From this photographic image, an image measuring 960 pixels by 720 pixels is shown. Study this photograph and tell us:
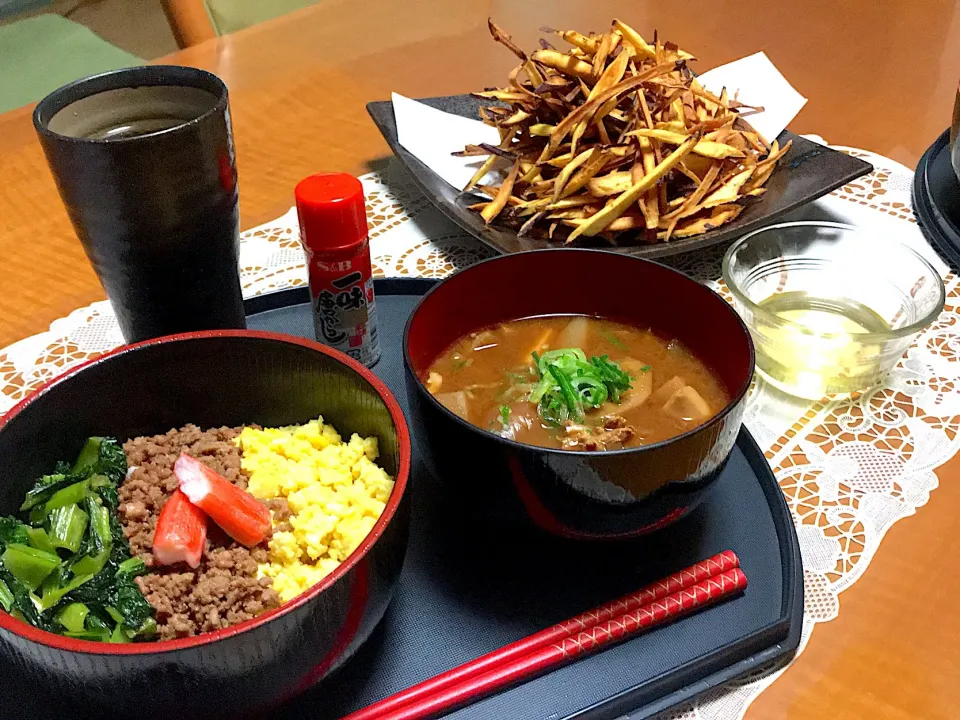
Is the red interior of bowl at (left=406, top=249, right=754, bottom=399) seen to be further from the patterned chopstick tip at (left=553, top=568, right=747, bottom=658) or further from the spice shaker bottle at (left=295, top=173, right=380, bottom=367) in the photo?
the patterned chopstick tip at (left=553, top=568, right=747, bottom=658)

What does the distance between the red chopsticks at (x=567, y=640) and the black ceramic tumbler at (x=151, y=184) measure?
2.15ft

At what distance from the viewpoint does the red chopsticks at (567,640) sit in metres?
0.82

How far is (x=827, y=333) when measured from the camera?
121 centimetres

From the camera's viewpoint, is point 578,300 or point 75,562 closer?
point 75,562

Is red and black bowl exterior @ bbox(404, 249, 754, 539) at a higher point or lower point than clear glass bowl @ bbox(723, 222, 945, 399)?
higher

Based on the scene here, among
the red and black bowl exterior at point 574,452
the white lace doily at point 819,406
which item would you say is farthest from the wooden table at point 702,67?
the red and black bowl exterior at point 574,452

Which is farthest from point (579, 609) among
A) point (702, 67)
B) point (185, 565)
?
point (702, 67)

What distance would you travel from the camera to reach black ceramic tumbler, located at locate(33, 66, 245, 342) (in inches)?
38.7

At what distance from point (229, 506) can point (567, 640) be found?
16.0 inches

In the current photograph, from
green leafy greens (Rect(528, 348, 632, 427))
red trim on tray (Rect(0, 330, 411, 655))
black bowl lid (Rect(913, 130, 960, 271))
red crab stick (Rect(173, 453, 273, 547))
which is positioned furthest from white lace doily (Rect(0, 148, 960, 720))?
red crab stick (Rect(173, 453, 273, 547))

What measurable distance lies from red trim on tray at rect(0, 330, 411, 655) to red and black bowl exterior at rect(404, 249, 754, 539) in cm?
5

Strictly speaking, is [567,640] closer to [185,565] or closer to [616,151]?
[185,565]

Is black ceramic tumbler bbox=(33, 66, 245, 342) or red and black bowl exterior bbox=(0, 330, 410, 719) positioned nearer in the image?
red and black bowl exterior bbox=(0, 330, 410, 719)

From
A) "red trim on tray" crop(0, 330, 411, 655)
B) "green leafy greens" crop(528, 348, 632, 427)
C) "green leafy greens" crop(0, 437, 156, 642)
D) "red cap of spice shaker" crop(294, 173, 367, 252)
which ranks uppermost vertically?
"red cap of spice shaker" crop(294, 173, 367, 252)
